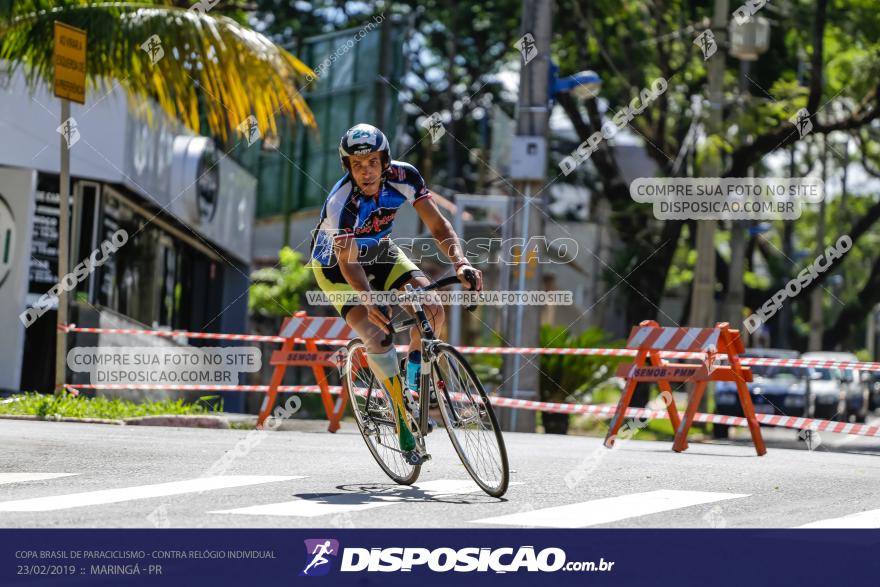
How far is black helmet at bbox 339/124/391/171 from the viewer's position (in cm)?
747

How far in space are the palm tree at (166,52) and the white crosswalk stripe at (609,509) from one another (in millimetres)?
9461

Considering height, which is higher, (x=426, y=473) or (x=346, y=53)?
(x=346, y=53)

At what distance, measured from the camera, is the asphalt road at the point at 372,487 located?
6.39m

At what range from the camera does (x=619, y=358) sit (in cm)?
2097

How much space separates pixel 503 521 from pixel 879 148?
119 feet

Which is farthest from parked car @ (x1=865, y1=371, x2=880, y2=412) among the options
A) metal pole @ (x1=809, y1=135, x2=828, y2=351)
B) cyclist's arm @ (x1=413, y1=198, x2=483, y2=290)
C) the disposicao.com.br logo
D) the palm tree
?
the disposicao.com.br logo

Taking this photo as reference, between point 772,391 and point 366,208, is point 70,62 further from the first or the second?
point 772,391

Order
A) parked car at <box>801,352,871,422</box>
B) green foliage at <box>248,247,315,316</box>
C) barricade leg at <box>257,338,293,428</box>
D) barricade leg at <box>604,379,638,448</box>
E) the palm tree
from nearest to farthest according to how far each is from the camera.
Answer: barricade leg at <box>604,379,638,448</box> < barricade leg at <box>257,338,293,428</box> < the palm tree < green foliage at <box>248,247,315,316</box> < parked car at <box>801,352,871,422</box>

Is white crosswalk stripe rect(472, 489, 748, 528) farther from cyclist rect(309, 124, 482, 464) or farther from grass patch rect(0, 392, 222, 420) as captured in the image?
grass patch rect(0, 392, 222, 420)

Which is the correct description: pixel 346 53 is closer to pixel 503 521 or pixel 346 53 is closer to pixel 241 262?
pixel 241 262

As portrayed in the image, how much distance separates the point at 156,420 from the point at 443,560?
33.2 ft

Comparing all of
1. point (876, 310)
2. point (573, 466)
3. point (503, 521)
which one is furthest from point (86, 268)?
point (876, 310)

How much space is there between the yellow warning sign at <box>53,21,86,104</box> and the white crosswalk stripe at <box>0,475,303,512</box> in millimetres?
7672

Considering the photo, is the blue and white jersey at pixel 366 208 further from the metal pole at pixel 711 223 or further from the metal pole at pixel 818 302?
the metal pole at pixel 818 302
